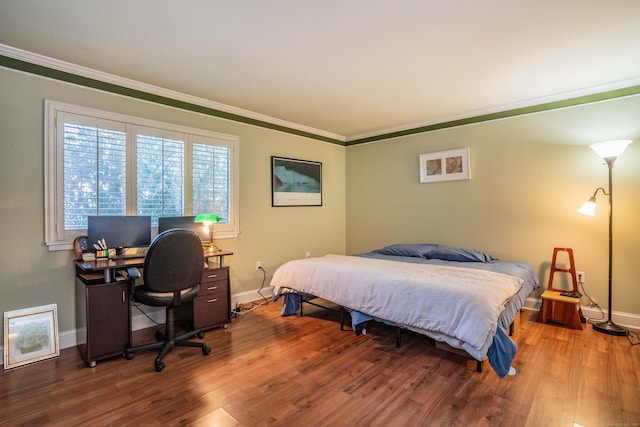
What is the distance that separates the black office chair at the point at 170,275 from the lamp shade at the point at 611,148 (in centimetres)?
375

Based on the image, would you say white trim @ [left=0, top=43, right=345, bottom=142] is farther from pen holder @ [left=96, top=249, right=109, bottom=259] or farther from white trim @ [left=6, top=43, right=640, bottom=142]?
pen holder @ [left=96, top=249, right=109, bottom=259]

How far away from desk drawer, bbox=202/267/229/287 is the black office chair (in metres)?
0.39

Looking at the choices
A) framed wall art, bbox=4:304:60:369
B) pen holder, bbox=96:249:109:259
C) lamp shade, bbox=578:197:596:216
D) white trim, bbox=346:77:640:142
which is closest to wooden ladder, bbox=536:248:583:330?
lamp shade, bbox=578:197:596:216

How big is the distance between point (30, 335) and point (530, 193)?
508cm

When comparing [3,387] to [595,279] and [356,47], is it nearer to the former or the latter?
[356,47]

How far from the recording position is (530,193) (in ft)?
12.4

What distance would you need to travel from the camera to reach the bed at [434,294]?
2229 millimetres

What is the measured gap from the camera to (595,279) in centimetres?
341

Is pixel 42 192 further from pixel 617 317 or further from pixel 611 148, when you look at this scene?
pixel 617 317

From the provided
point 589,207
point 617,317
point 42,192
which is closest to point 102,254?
point 42,192

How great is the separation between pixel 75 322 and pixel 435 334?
10.2ft

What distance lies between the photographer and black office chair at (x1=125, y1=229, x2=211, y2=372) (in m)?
2.45

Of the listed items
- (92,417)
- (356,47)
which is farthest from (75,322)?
(356,47)

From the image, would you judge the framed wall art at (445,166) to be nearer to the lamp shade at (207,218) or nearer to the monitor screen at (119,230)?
the lamp shade at (207,218)
